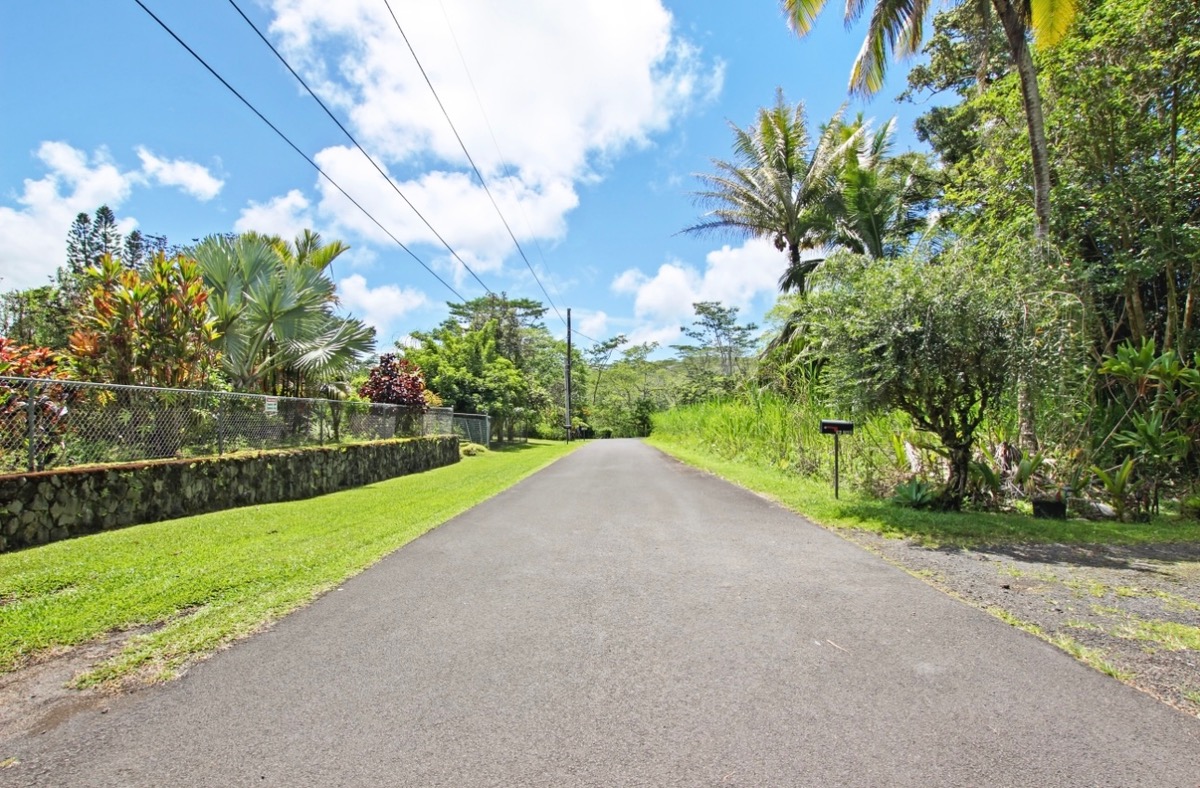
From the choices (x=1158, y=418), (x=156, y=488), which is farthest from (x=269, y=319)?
(x=1158, y=418)

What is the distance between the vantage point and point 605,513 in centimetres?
844

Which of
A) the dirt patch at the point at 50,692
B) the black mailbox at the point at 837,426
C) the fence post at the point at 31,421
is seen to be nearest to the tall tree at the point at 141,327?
the fence post at the point at 31,421

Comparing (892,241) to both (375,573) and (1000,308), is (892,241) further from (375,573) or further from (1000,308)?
(375,573)

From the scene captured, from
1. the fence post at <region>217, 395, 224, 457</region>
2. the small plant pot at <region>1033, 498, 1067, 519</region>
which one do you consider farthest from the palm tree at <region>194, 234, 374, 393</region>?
the small plant pot at <region>1033, 498, 1067, 519</region>

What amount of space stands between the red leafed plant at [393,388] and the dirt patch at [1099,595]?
13.9m

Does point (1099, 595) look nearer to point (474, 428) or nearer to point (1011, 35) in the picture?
point (1011, 35)

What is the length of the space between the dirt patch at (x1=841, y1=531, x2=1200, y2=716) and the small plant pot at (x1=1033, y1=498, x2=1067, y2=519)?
4.75ft

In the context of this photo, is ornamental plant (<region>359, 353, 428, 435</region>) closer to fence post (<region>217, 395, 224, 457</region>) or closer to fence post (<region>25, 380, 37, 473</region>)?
fence post (<region>217, 395, 224, 457</region>)

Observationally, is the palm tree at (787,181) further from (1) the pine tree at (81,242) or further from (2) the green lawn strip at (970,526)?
(1) the pine tree at (81,242)

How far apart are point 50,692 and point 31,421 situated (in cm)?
523

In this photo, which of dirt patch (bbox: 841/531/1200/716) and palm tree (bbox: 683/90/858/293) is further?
palm tree (bbox: 683/90/858/293)

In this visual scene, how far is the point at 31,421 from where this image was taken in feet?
21.6

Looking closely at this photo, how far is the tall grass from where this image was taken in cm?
1023

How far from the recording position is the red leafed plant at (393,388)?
1739cm
